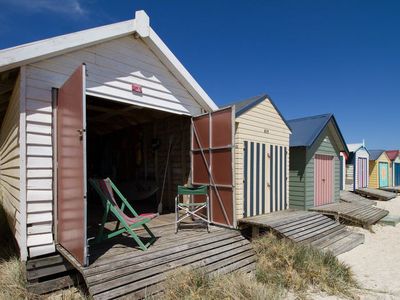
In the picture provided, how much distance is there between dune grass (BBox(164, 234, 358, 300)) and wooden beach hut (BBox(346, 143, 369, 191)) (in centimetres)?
1144

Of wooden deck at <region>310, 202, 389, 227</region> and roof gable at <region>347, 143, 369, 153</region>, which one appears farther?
roof gable at <region>347, 143, 369, 153</region>

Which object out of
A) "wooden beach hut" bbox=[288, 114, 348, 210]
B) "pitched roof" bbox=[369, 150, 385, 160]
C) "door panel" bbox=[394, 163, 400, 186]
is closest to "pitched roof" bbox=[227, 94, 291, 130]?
"wooden beach hut" bbox=[288, 114, 348, 210]

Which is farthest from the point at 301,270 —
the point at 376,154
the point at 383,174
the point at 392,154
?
the point at 392,154

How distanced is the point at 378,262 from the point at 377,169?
15.3 m

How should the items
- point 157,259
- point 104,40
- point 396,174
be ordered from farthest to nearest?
point 396,174 < point 104,40 < point 157,259

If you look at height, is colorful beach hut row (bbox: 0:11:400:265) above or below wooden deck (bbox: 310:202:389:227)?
above

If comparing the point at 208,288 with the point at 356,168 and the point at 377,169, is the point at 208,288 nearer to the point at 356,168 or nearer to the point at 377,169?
the point at 356,168

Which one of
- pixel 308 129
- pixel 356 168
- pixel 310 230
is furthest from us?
pixel 356 168

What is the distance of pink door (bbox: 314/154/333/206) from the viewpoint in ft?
30.3

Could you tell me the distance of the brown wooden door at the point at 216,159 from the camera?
5.41 m

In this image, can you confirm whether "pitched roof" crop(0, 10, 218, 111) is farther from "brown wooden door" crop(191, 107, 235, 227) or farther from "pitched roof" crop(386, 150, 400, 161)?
"pitched roof" crop(386, 150, 400, 161)

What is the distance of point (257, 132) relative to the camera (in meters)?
7.35

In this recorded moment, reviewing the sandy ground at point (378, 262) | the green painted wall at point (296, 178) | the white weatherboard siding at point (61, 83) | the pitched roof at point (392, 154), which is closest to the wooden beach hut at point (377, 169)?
the pitched roof at point (392, 154)

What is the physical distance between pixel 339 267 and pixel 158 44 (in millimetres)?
5190
